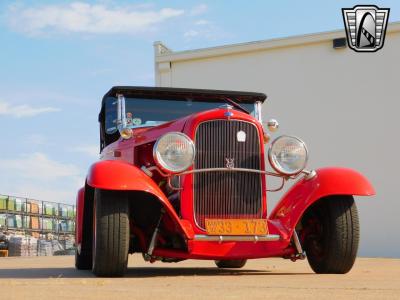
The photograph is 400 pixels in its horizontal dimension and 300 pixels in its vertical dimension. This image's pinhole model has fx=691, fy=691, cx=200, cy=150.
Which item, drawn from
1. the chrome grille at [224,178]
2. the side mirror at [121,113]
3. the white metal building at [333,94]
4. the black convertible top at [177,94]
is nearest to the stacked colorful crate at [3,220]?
the white metal building at [333,94]

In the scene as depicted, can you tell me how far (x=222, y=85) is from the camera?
62.6 feet

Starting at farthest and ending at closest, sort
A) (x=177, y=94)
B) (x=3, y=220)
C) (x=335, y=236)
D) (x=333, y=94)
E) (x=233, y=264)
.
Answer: (x=3, y=220), (x=333, y=94), (x=233, y=264), (x=177, y=94), (x=335, y=236)

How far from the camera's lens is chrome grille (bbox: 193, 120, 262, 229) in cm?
576

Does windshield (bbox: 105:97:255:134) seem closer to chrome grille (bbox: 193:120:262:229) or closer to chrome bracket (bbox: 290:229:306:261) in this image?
chrome grille (bbox: 193:120:262:229)

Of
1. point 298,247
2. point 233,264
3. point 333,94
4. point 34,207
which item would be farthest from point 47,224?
point 298,247

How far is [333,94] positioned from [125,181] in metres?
13.2

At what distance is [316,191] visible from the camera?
5.89 meters

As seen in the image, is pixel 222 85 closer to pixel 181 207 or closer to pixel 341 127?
pixel 341 127

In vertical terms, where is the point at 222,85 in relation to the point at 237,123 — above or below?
above

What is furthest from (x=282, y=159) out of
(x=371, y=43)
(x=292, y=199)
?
(x=371, y=43)

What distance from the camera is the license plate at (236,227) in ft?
18.2

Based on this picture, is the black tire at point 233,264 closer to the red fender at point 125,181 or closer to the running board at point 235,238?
the running board at point 235,238

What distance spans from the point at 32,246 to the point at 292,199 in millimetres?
16959

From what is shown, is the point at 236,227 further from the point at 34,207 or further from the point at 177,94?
the point at 34,207
